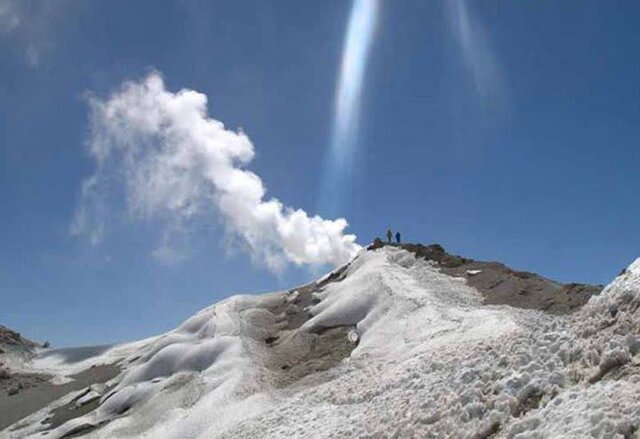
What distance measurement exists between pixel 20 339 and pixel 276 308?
36.5 metres

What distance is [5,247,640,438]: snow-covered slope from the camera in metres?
14.1

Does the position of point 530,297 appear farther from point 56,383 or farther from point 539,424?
point 56,383

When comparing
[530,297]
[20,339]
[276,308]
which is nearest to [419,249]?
[276,308]

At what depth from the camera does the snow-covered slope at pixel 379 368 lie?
1412 cm

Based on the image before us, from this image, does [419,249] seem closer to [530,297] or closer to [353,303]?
[353,303]

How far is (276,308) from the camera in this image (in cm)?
4762

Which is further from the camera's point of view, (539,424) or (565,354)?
(565,354)

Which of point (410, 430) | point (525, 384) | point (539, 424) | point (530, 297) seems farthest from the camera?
point (530, 297)

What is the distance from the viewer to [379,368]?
2489cm

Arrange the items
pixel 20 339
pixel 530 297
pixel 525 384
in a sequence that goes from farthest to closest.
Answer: pixel 20 339
pixel 530 297
pixel 525 384

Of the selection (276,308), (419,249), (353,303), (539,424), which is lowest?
(539,424)

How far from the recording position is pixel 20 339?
6762 centimetres

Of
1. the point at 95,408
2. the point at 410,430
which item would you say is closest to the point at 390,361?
the point at 410,430

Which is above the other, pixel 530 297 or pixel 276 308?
pixel 276 308
